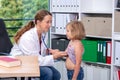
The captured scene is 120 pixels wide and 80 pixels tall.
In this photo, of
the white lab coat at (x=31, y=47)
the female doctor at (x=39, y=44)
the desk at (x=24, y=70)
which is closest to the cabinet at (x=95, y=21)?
the female doctor at (x=39, y=44)

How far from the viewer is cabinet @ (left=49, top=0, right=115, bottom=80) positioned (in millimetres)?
3789

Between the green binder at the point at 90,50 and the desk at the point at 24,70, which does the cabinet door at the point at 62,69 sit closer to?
the green binder at the point at 90,50

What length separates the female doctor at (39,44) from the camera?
2.85 meters

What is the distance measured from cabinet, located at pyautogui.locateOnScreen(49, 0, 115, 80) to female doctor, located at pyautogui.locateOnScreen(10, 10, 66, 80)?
1.05 meters

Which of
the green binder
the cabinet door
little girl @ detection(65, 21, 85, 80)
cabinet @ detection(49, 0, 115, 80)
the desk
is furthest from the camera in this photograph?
the cabinet door

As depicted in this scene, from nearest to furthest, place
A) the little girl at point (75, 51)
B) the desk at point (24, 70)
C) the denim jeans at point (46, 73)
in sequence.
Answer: the desk at point (24, 70) → the little girl at point (75, 51) → the denim jeans at point (46, 73)

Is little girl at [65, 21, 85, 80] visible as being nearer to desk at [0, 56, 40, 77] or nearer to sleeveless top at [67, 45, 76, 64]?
sleeveless top at [67, 45, 76, 64]

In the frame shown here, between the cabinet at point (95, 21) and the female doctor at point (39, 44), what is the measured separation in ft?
3.44

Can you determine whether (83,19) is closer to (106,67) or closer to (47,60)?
(106,67)

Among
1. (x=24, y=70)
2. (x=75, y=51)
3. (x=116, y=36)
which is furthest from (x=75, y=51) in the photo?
(x=116, y=36)

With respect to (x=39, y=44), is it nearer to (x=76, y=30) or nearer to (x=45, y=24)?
(x=45, y=24)

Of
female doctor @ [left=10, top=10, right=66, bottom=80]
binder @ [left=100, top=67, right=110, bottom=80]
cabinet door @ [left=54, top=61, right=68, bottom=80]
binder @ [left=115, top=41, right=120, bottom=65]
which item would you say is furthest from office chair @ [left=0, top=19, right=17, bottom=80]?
binder @ [left=115, top=41, right=120, bottom=65]

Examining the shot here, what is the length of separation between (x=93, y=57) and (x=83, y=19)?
578 mm

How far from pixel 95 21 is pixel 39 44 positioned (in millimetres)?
1224
